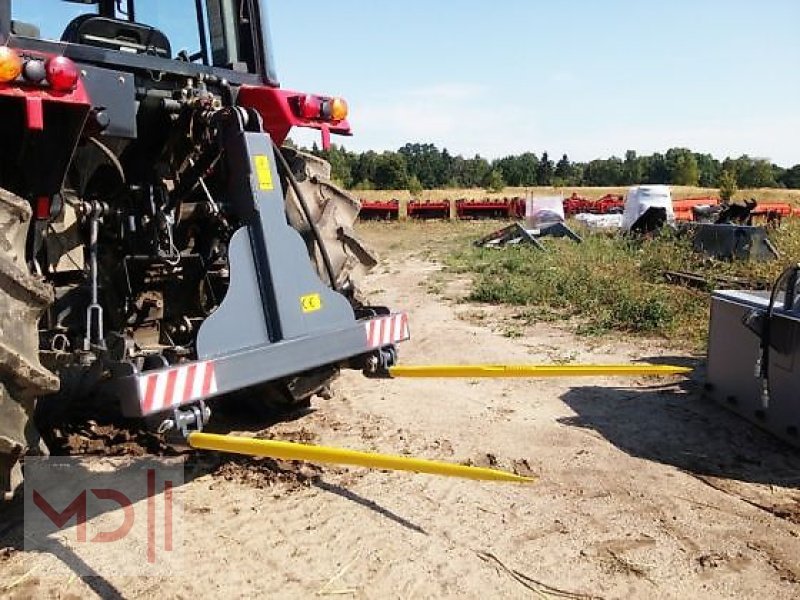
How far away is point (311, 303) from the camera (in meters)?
3.34

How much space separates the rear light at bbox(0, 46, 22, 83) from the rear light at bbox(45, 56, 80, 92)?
4.7 inches

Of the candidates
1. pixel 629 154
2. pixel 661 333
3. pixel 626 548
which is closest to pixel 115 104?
pixel 626 548

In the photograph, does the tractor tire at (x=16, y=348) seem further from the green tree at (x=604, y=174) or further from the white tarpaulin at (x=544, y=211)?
the green tree at (x=604, y=174)

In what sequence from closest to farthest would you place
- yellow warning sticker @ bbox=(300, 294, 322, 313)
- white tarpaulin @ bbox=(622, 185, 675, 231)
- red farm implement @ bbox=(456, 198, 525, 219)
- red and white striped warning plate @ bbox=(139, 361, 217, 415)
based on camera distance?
red and white striped warning plate @ bbox=(139, 361, 217, 415), yellow warning sticker @ bbox=(300, 294, 322, 313), white tarpaulin @ bbox=(622, 185, 675, 231), red farm implement @ bbox=(456, 198, 525, 219)

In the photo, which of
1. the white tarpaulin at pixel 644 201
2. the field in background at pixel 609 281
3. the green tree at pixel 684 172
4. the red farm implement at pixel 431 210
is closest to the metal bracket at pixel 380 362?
the field in background at pixel 609 281

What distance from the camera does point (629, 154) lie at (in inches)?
3378

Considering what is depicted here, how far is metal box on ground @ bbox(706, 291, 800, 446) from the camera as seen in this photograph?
151 inches

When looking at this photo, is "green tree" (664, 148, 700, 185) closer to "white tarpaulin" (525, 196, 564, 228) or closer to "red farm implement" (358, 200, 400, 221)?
"red farm implement" (358, 200, 400, 221)

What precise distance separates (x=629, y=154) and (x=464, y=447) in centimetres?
8776

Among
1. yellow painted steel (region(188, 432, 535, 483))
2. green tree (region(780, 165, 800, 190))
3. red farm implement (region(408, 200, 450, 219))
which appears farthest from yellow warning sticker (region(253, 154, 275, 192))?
green tree (region(780, 165, 800, 190))

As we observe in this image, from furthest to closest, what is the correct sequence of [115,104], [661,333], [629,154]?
[629,154] < [661,333] < [115,104]

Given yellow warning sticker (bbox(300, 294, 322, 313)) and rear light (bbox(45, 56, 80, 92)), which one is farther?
yellow warning sticker (bbox(300, 294, 322, 313))

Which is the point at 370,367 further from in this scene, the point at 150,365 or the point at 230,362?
the point at 150,365

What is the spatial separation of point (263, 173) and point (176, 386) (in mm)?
1091
